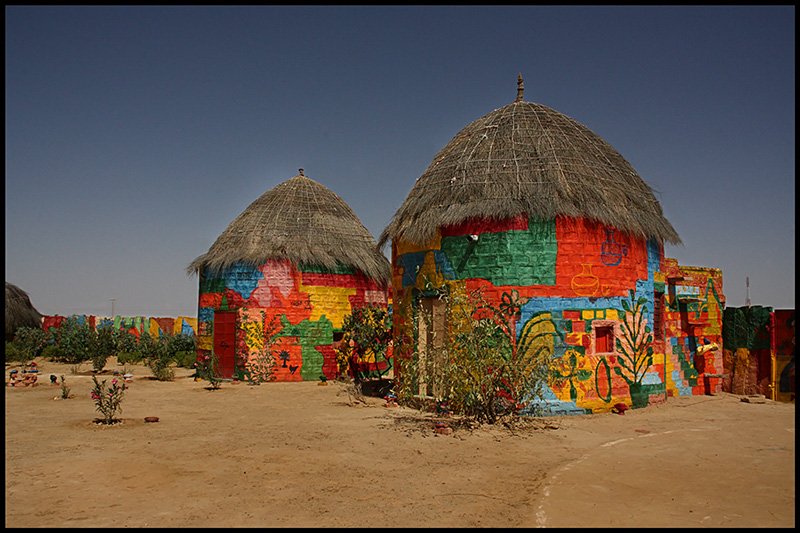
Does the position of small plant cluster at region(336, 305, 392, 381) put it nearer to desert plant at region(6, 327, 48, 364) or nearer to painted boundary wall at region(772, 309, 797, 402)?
painted boundary wall at region(772, 309, 797, 402)

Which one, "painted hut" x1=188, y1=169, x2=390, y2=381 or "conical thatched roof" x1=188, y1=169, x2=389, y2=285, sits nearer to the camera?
"painted hut" x1=188, y1=169, x2=390, y2=381

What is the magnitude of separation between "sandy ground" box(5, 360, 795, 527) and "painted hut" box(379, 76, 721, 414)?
104 centimetres

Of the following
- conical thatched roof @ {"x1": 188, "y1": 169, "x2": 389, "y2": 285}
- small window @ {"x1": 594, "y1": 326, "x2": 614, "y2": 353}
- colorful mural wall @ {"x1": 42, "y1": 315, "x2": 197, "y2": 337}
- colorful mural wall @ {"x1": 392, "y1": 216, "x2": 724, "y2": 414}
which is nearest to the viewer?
colorful mural wall @ {"x1": 392, "y1": 216, "x2": 724, "y2": 414}

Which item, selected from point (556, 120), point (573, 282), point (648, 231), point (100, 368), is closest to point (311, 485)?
point (573, 282)

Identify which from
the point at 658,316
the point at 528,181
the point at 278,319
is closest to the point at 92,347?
the point at 278,319

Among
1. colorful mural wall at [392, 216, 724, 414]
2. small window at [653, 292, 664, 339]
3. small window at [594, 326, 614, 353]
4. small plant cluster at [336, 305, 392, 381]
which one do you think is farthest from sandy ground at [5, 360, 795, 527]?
small plant cluster at [336, 305, 392, 381]

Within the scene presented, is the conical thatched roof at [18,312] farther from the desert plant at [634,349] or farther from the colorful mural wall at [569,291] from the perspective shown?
the desert plant at [634,349]

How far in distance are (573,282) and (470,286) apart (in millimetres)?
1914

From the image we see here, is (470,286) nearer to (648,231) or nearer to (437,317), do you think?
(437,317)

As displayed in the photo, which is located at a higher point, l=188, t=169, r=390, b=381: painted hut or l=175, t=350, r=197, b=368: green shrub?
l=188, t=169, r=390, b=381: painted hut

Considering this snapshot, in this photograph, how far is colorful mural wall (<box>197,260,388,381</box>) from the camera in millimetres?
17547

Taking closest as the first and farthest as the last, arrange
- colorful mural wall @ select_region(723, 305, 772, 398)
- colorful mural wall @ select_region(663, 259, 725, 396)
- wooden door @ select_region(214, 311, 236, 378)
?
colorful mural wall @ select_region(723, 305, 772, 398), colorful mural wall @ select_region(663, 259, 725, 396), wooden door @ select_region(214, 311, 236, 378)

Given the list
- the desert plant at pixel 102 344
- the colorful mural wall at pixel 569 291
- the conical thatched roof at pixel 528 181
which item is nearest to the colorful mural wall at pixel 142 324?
the desert plant at pixel 102 344

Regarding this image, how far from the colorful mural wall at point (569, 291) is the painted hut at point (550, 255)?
20 mm
